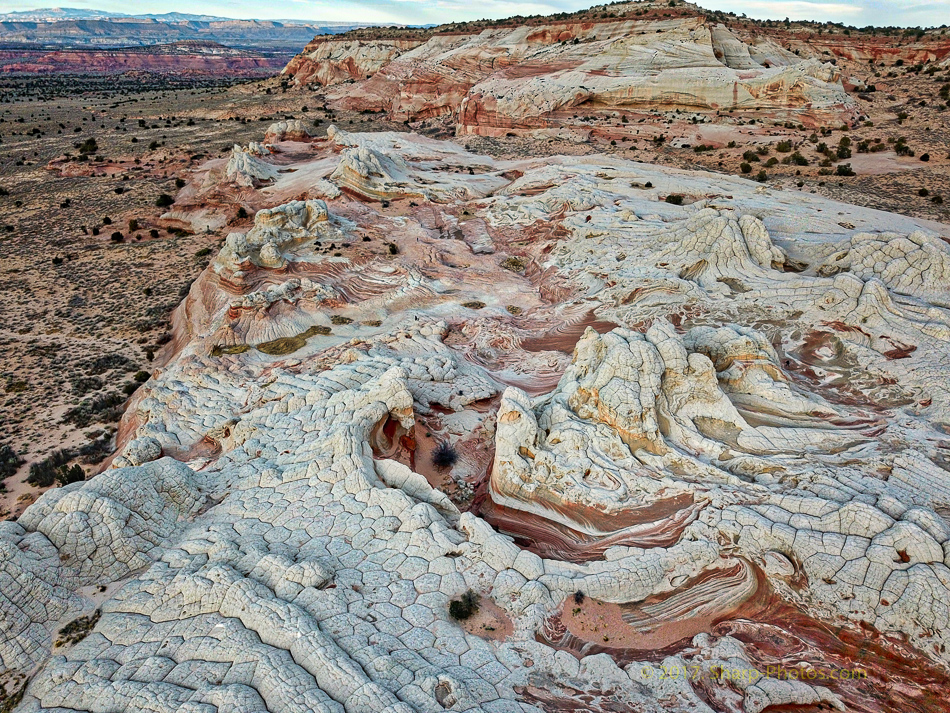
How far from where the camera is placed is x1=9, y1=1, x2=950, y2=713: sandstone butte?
9.63 metres

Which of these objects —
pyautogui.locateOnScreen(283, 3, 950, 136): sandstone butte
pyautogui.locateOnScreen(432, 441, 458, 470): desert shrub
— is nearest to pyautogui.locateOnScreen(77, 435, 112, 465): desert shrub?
pyautogui.locateOnScreen(432, 441, 458, 470): desert shrub

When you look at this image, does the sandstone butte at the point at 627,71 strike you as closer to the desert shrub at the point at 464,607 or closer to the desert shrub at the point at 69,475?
the desert shrub at the point at 69,475

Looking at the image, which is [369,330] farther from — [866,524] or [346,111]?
[346,111]

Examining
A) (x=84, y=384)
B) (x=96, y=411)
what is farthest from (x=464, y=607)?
(x=84, y=384)

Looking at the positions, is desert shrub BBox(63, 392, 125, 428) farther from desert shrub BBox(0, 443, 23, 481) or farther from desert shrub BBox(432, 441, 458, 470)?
desert shrub BBox(432, 441, 458, 470)

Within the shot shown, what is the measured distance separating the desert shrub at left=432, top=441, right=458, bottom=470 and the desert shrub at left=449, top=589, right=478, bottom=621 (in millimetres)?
5395

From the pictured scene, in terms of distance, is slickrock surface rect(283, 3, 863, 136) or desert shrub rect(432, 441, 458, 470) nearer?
desert shrub rect(432, 441, 458, 470)

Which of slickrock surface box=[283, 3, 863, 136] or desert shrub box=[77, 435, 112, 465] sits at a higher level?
slickrock surface box=[283, 3, 863, 136]

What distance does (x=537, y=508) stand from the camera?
14.0 m

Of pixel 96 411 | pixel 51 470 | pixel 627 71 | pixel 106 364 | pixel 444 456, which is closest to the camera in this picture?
pixel 444 456

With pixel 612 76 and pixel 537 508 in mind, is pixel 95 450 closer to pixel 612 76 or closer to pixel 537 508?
pixel 537 508

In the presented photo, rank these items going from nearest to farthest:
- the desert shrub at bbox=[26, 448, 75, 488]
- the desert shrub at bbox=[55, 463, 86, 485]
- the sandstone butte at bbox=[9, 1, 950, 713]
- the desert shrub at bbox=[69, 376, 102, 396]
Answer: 1. the sandstone butte at bbox=[9, 1, 950, 713]
2. the desert shrub at bbox=[55, 463, 86, 485]
3. the desert shrub at bbox=[26, 448, 75, 488]
4. the desert shrub at bbox=[69, 376, 102, 396]

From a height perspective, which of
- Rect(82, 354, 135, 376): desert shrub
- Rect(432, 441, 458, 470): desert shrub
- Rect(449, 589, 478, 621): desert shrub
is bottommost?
Rect(82, 354, 135, 376): desert shrub

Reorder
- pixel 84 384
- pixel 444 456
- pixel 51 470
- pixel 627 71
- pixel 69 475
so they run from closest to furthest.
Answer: pixel 444 456 < pixel 69 475 < pixel 51 470 < pixel 84 384 < pixel 627 71
